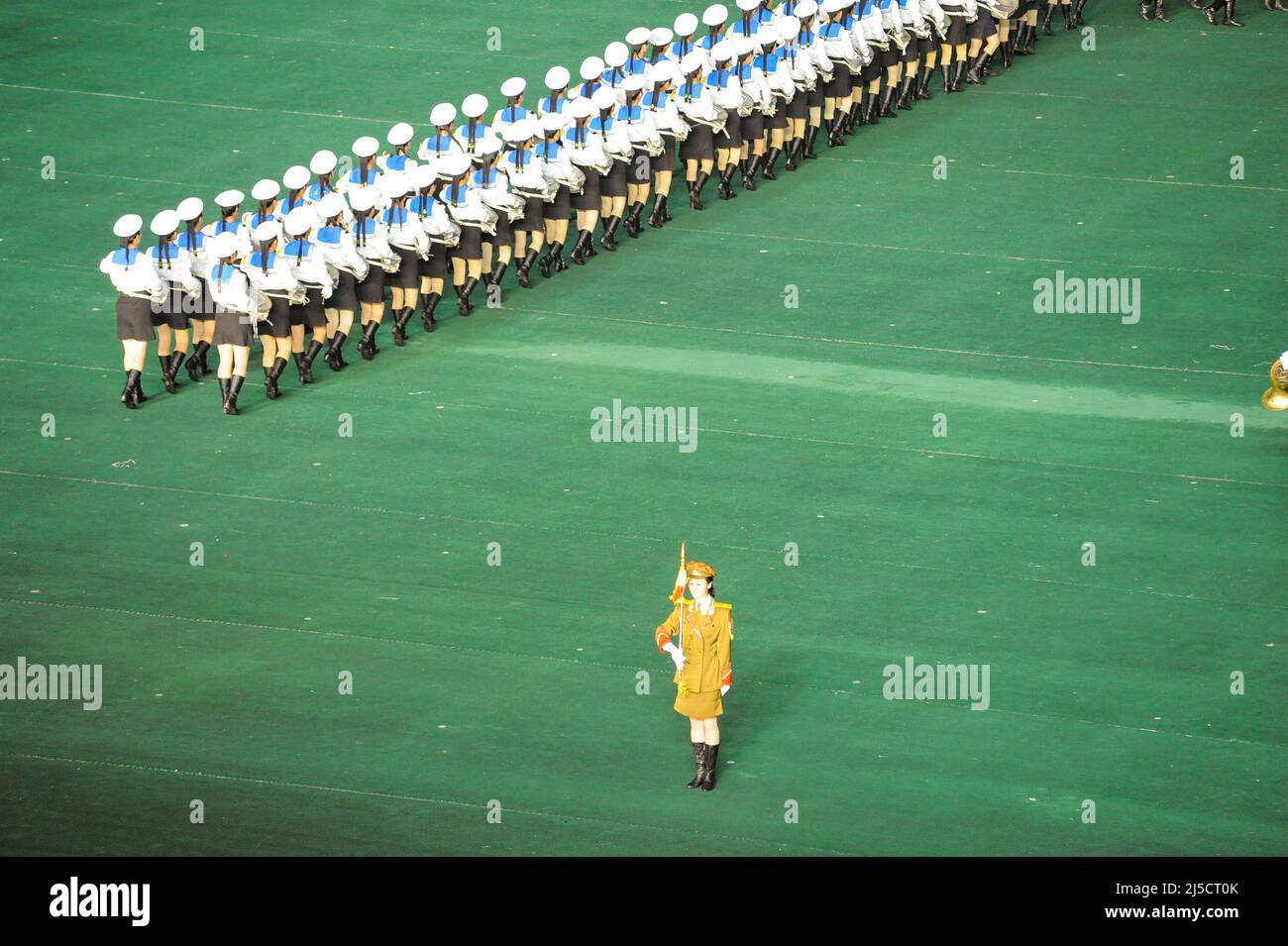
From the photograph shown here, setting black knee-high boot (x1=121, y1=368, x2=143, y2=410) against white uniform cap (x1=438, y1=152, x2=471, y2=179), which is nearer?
black knee-high boot (x1=121, y1=368, x2=143, y2=410)

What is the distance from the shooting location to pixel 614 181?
20.7m

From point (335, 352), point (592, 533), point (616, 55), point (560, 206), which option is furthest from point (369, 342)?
point (616, 55)

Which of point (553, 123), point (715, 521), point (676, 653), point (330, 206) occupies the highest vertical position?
point (553, 123)

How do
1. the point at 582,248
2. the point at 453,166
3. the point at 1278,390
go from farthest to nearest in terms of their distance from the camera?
the point at 582,248
the point at 453,166
the point at 1278,390

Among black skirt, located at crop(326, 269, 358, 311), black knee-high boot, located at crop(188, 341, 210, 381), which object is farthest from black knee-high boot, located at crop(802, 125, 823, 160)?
black knee-high boot, located at crop(188, 341, 210, 381)

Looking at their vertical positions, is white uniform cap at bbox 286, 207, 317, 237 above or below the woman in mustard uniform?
above

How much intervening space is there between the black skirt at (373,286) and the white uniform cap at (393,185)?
620 millimetres

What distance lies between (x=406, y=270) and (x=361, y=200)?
0.83 meters

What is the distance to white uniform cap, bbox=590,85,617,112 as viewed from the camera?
20.3 metres

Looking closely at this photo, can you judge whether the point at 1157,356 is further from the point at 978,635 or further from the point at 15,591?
the point at 15,591

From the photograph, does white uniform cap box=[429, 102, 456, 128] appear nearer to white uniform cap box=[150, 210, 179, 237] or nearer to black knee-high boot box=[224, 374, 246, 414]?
white uniform cap box=[150, 210, 179, 237]

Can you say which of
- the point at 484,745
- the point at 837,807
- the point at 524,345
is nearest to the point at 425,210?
the point at 524,345

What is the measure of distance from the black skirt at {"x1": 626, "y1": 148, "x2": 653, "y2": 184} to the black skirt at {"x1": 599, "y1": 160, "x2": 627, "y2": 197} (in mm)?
157

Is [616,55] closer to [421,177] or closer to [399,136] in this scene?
[399,136]
